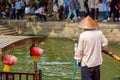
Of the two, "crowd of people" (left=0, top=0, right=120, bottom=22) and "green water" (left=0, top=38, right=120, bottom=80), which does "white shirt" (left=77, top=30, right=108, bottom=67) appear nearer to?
"green water" (left=0, top=38, right=120, bottom=80)

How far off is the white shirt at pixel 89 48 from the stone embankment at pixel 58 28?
11288mm

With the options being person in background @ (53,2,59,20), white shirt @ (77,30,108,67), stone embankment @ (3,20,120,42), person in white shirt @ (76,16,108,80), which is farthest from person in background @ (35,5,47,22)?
white shirt @ (77,30,108,67)

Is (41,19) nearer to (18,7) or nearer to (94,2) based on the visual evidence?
(18,7)

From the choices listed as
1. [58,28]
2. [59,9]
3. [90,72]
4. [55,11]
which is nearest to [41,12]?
[55,11]

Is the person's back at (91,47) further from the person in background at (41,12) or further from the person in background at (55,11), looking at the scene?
the person in background at (55,11)

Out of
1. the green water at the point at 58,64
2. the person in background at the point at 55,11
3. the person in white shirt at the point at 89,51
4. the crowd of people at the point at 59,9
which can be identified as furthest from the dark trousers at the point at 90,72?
the person in background at the point at 55,11

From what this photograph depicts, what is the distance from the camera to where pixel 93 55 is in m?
7.11

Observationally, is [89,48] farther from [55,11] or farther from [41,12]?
[55,11]

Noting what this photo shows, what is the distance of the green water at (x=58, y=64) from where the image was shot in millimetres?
11217

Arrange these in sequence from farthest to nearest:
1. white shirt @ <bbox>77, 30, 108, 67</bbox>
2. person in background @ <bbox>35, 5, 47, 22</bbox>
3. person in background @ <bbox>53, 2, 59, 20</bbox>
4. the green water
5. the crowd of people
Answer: person in background @ <bbox>53, 2, 59, 20</bbox> → person in background @ <bbox>35, 5, 47, 22</bbox> → the crowd of people → the green water → white shirt @ <bbox>77, 30, 108, 67</bbox>

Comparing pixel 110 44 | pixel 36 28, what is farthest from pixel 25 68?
pixel 36 28

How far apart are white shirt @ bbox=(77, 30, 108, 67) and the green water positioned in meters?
3.73

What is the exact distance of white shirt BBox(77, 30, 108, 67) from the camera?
7062 millimetres

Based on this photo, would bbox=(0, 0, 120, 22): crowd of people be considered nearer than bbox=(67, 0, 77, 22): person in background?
Yes
